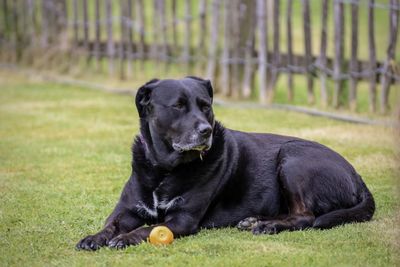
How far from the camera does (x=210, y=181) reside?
5797 mm

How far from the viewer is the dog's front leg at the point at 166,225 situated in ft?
17.4

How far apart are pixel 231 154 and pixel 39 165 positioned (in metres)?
3.35

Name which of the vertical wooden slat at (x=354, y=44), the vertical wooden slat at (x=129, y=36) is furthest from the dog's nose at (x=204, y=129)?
the vertical wooden slat at (x=129, y=36)

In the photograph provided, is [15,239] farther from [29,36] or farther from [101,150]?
[29,36]

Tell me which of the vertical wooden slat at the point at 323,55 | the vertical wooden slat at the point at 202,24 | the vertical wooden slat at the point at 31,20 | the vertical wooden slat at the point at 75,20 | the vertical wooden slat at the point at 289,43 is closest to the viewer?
the vertical wooden slat at the point at 323,55

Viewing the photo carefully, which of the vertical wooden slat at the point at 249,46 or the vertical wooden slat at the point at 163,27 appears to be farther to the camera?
the vertical wooden slat at the point at 163,27

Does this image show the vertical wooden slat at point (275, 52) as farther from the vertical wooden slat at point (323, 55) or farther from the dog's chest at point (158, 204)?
the dog's chest at point (158, 204)

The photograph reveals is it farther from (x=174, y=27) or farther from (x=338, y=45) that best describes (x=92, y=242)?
(x=174, y=27)

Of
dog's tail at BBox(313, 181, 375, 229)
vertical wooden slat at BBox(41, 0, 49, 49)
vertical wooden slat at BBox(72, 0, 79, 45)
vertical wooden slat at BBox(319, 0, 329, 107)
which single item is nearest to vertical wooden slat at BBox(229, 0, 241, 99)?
vertical wooden slat at BBox(319, 0, 329, 107)

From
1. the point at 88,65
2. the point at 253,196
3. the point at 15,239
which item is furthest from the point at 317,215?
the point at 88,65

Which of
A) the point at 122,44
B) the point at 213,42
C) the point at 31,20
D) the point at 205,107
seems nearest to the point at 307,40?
the point at 213,42

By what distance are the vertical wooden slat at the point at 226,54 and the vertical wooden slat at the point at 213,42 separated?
0.58 feet

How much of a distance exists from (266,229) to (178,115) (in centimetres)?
101

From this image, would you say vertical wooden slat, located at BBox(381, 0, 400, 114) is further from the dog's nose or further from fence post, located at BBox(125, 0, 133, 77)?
fence post, located at BBox(125, 0, 133, 77)
